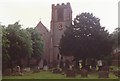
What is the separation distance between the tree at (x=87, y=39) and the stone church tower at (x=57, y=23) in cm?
1861

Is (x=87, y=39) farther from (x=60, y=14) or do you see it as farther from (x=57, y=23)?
(x=60, y=14)

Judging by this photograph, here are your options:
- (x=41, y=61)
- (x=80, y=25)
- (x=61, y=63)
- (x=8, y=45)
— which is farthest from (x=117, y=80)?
(x=41, y=61)

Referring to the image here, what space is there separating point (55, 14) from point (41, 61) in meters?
11.7

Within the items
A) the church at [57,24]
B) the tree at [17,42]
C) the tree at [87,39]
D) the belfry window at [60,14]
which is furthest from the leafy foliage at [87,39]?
the belfry window at [60,14]

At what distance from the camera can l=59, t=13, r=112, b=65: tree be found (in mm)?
45656

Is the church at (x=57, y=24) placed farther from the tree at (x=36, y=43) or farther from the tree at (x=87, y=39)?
the tree at (x=87, y=39)

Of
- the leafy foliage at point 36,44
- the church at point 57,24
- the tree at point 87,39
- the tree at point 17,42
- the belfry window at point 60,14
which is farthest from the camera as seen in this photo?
the belfry window at point 60,14

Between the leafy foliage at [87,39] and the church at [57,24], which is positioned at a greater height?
the church at [57,24]

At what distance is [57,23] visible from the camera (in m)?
68.7

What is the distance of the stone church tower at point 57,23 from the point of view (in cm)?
6806

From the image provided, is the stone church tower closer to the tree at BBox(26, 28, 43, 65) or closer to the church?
the church

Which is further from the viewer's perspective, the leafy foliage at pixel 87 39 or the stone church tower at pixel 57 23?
the stone church tower at pixel 57 23

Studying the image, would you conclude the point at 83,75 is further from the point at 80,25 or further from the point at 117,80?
the point at 80,25

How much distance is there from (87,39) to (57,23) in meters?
23.4
